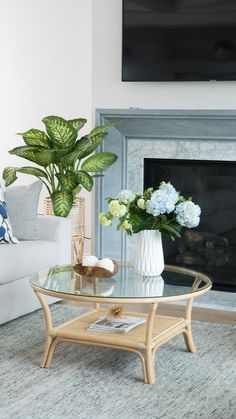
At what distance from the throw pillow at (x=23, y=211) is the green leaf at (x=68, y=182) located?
2.02ft

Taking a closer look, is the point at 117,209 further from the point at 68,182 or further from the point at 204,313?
the point at 68,182

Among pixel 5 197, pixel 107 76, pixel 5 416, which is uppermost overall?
pixel 107 76

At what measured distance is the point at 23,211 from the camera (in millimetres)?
5141

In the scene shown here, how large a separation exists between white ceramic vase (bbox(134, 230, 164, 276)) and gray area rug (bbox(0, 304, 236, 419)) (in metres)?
0.46

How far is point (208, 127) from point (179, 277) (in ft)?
5.40

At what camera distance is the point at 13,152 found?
575 centimetres

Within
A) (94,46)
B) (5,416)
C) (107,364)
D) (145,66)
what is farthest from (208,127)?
(5,416)

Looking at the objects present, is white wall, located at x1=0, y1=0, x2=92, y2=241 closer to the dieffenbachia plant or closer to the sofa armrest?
the dieffenbachia plant

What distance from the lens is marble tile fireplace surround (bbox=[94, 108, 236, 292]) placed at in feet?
18.1

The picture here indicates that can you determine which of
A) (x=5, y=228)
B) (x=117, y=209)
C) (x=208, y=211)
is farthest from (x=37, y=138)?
(x=117, y=209)

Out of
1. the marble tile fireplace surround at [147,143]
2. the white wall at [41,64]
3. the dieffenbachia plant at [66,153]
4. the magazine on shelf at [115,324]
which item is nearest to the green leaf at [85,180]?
the dieffenbachia plant at [66,153]

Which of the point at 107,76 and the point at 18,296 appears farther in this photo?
the point at 107,76

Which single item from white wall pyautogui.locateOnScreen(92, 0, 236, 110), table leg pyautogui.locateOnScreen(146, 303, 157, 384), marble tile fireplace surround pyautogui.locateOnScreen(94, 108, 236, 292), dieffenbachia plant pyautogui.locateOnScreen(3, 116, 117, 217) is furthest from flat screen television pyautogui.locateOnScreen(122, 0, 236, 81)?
table leg pyautogui.locateOnScreen(146, 303, 157, 384)

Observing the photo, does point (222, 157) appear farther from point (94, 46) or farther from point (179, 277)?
point (179, 277)
